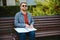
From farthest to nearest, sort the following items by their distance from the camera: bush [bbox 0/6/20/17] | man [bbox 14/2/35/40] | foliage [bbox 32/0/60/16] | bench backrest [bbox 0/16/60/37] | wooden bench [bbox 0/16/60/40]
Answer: foliage [bbox 32/0/60/16] → bush [bbox 0/6/20/17] → bench backrest [bbox 0/16/60/37] → wooden bench [bbox 0/16/60/40] → man [bbox 14/2/35/40]

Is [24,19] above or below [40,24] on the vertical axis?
above

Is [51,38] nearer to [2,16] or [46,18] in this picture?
[46,18]

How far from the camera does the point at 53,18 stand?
7.05 metres

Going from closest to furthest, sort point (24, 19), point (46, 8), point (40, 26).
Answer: point (24, 19), point (40, 26), point (46, 8)


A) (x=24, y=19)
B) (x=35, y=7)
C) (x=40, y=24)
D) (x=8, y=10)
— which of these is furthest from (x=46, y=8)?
(x=8, y=10)

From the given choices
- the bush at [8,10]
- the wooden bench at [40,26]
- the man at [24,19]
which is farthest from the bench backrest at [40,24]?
the man at [24,19]

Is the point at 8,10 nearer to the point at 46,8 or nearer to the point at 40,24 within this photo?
the point at 40,24

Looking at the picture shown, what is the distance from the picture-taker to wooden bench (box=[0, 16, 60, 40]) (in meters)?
6.48

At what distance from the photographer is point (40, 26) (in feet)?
22.6

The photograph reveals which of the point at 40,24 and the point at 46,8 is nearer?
the point at 40,24

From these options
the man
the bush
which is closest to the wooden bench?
the bush

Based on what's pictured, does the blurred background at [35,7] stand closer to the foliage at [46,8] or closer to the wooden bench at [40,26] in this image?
the foliage at [46,8]

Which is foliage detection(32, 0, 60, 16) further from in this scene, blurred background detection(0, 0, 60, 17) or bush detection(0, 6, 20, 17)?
bush detection(0, 6, 20, 17)

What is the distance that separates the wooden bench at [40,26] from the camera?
21.2 feet
